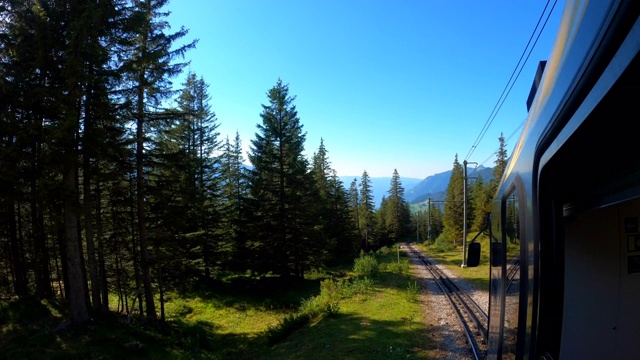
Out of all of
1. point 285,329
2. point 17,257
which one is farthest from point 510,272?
point 17,257

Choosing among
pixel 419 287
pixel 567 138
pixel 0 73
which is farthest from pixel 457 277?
pixel 0 73

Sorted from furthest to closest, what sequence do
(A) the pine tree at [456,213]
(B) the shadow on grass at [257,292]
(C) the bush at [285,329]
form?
(A) the pine tree at [456,213]
(B) the shadow on grass at [257,292]
(C) the bush at [285,329]

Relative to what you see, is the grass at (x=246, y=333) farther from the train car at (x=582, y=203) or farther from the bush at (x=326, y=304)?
the train car at (x=582, y=203)

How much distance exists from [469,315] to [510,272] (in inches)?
466

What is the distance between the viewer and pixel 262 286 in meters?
27.0

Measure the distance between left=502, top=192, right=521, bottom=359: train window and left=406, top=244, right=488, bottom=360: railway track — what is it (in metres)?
6.97

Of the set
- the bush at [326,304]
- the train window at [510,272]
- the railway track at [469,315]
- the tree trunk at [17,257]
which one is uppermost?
the train window at [510,272]

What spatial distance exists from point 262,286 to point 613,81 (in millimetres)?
27986

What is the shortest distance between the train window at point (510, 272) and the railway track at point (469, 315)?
22.9 feet

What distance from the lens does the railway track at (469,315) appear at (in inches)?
394

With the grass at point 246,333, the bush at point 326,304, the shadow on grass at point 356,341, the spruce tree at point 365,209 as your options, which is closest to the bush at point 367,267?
the grass at point 246,333

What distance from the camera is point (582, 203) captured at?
1.94 meters

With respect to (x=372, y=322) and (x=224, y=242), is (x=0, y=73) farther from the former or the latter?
(x=224, y=242)

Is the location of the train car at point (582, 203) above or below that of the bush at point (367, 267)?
above
